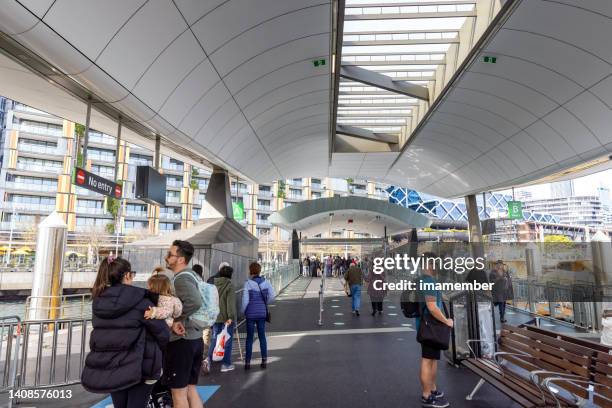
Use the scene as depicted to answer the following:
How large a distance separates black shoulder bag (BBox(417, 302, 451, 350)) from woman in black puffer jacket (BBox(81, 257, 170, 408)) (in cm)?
305

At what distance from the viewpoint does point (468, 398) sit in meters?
4.91

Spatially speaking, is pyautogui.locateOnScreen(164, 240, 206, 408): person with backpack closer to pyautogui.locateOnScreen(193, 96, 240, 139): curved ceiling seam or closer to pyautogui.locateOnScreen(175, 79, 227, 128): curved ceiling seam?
pyautogui.locateOnScreen(175, 79, 227, 128): curved ceiling seam

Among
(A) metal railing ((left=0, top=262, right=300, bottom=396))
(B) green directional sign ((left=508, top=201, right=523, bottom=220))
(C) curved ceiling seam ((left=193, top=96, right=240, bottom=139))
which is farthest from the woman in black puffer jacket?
(B) green directional sign ((left=508, top=201, right=523, bottom=220))

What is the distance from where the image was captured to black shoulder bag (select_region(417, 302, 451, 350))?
4.62m

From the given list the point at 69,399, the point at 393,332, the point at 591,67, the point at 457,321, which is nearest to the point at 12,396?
the point at 69,399

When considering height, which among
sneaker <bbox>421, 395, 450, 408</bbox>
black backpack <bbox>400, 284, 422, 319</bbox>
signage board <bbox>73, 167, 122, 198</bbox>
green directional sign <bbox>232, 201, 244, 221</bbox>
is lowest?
sneaker <bbox>421, 395, 450, 408</bbox>

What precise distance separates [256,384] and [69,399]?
7.85 ft

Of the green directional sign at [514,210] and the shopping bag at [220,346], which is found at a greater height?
the green directional sign at [514,210]

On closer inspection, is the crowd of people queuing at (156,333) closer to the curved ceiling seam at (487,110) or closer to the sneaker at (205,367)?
the sneaker at (205,367)

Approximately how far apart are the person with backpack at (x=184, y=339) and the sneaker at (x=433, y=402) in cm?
261

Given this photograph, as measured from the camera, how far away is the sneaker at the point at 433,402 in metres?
4.60

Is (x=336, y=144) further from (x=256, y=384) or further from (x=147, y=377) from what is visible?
(x=147, y=377)

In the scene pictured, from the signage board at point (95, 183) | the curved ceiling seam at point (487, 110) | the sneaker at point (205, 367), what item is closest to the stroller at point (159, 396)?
the sneaker at point (205, 367)

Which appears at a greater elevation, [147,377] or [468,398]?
[147,377]
